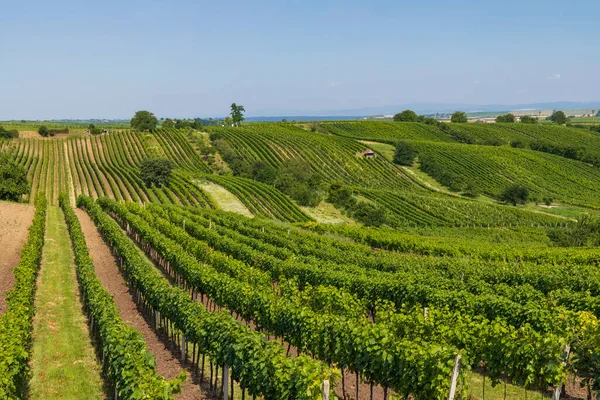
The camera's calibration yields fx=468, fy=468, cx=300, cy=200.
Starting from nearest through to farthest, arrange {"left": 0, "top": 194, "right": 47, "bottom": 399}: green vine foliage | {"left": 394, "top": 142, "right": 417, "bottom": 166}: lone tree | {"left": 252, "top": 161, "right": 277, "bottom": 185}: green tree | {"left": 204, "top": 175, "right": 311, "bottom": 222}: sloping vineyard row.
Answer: {"left": 0, "top": 194, "right": 47, "bottom": 399}: green vine foliage → {"left": 204, "top": 175, "right": 311, "bottom": 222}: sloping vineyard row → {"left": 252, "top": 161, "right": 277, "bottom": 185}: green tree → {"left": 394, "top": 142, "right": 417, "bottom": 166}: lone tree

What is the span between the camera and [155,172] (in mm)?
76875

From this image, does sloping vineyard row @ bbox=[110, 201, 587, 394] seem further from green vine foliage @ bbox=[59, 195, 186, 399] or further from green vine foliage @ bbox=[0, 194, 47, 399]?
green vine foliage @ bbox=[0, 194, 47, 399]

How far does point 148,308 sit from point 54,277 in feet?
28.4

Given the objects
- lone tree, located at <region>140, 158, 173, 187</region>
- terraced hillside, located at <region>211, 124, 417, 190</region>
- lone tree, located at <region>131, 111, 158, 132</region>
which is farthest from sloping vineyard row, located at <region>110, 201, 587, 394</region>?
lone tree, located at <region>131, 111, 158, 132</region>

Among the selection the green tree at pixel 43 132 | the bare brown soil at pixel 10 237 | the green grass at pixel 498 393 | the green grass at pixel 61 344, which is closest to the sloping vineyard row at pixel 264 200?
the bare brown soil at pixel 10 237

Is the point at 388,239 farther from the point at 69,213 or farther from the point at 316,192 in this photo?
the point at 316,192

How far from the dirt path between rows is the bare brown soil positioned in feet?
15.9

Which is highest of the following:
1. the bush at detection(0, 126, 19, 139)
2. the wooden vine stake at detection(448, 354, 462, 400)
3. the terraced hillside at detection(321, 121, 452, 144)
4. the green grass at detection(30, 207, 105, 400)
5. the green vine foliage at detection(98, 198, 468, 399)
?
the bush at detection(0, 126, 19, 139)

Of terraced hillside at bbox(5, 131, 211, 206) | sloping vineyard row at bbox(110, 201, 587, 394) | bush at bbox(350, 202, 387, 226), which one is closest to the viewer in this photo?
sloping vineyard row at bbox(110, 201, 587, 394)

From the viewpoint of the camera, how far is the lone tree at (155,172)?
76.8 metres

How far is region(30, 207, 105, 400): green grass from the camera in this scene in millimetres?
14945

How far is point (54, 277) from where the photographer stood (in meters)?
28.0

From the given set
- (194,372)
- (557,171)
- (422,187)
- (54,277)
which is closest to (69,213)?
(54,277)

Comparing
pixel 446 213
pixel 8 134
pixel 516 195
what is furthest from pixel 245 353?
pixel 8 134
